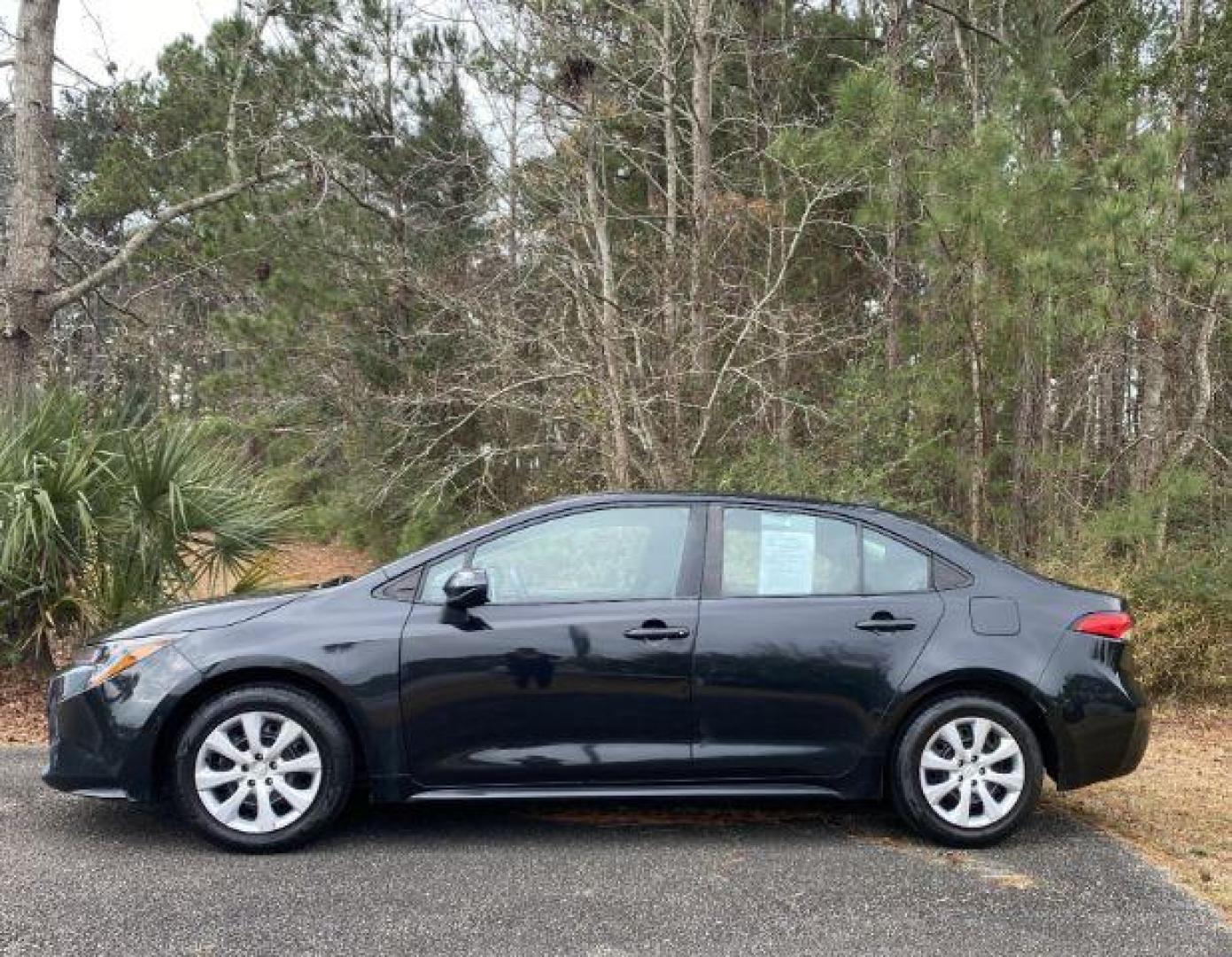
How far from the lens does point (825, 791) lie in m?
4.91

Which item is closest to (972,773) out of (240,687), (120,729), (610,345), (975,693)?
(975,693)

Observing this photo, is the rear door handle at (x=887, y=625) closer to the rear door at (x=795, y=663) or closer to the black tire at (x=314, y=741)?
the rear door at (x=795, y=663)

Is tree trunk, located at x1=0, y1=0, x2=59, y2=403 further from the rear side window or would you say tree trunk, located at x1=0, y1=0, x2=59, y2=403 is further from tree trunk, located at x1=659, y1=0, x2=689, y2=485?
the rear side window

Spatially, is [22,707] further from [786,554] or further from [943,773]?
[943,773]

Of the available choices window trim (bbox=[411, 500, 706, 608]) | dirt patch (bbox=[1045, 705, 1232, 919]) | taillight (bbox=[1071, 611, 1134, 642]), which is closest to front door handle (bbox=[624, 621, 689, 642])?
window trim (bbox=[411, 500, 706, 608])

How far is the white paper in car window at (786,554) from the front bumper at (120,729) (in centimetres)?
244

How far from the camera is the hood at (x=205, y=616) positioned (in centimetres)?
485

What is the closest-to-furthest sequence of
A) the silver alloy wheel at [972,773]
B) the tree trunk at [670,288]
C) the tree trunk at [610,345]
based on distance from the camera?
the silver alloy wheel at [972,773], the tree trunk at [610,345], the tree trunk at [670,288]

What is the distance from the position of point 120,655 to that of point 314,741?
2.94ft

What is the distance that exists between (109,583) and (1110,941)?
20.3 feet

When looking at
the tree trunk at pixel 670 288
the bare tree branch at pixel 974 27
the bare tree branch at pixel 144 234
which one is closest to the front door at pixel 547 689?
the tree trunk at pixel 670 288

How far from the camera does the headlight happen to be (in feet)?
15.6

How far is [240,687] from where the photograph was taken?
15.8ft

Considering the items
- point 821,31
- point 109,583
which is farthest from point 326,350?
point 109,583
